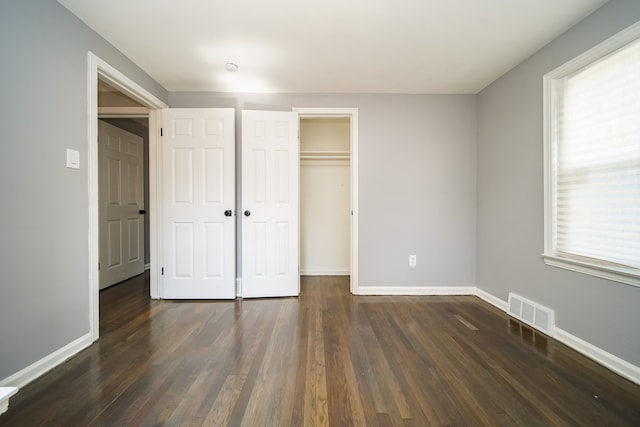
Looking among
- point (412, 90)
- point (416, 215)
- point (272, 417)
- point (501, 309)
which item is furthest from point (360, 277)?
point (412, 90)

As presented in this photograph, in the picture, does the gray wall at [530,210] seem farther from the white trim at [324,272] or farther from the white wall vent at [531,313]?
the white trim at [324,272]

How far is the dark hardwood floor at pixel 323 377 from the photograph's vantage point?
1.28 m

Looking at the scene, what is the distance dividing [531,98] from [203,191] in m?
3.29

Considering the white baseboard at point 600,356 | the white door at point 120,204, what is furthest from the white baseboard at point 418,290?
the white door at point 120,204

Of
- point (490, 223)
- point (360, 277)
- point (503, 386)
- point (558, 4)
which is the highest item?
point (558, 4)

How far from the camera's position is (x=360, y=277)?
3139mm

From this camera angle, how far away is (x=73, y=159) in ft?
6.00

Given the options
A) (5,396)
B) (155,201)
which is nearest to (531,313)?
(5,396)

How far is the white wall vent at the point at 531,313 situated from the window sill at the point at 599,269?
0.40 metres

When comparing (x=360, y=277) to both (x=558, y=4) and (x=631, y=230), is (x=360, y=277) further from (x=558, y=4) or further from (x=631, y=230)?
(x=558, y=4)

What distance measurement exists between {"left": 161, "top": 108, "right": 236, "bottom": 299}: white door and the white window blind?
300cm

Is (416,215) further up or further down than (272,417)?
further up

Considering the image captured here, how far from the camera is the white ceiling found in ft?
5.84

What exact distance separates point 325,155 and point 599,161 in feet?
9.32
